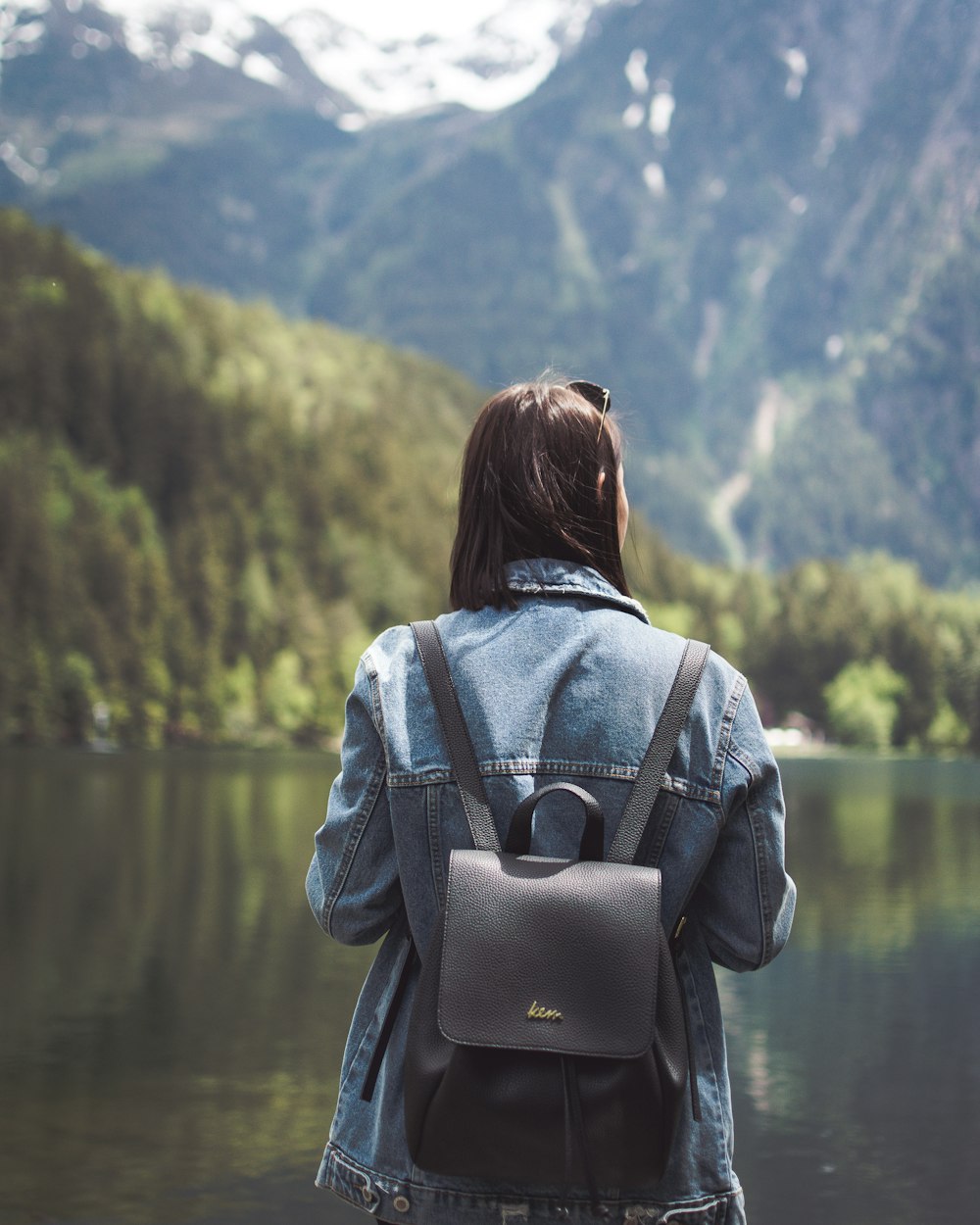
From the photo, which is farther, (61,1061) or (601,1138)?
(61,1061)

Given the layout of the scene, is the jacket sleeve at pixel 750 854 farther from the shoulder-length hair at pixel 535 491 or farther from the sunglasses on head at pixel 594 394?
the sunglasses on head at pixel 594 394

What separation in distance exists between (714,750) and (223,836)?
31.2m

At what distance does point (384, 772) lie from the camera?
271 centimetres

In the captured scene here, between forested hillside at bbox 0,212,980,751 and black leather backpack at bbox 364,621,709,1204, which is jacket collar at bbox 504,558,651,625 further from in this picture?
forested hillside at bbox 0,212,980,751

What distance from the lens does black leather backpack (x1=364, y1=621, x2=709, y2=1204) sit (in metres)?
2.42

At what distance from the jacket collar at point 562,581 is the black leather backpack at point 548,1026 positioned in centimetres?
41

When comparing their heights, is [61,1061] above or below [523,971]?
below

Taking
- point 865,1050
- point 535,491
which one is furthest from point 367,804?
point 865,1050

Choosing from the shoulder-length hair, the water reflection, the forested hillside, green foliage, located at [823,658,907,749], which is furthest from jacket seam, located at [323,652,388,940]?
green foliage, located at [823,658,907,749]

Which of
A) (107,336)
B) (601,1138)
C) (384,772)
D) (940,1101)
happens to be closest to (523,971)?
(601,1138)

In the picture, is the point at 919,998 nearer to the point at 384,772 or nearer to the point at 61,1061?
the point at 61,1061

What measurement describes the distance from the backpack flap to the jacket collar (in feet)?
1.67

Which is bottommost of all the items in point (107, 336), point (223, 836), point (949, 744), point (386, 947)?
point (949, 744)

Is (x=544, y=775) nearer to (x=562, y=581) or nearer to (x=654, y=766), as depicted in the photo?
(x=654, y=766)
